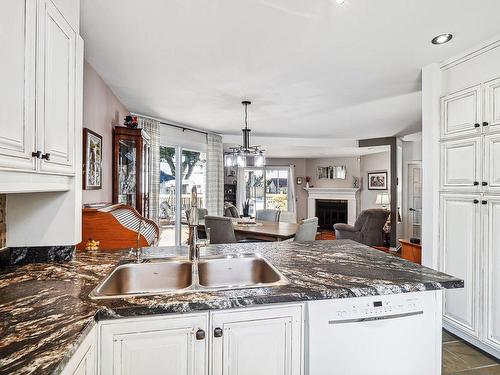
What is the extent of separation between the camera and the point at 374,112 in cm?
424

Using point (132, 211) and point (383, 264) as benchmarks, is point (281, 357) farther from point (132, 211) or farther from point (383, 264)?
point (132, 211)

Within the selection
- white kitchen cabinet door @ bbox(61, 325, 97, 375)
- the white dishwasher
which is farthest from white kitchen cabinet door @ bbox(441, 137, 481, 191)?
white kitchen cabinet door @ bbox(61, 325, 97, 375)

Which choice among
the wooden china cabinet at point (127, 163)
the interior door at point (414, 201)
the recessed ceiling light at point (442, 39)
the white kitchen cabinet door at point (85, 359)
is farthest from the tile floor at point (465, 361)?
the interior door at point (414, 201)

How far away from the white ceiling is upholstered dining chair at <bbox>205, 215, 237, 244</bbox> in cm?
154

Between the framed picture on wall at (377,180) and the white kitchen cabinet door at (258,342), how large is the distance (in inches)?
291

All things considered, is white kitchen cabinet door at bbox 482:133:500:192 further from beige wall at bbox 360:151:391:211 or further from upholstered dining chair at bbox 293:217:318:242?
beige wall at bbox 360:151:391:211

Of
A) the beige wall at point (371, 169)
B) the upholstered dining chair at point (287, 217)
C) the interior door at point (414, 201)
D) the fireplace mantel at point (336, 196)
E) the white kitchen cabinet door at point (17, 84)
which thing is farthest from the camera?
the fireplace mantel at point (336, 196)

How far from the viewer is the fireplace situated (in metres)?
8.88

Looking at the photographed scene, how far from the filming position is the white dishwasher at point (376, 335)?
1.18 metres

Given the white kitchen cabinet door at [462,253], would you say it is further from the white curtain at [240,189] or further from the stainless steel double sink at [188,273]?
the white curtain at [240,189]

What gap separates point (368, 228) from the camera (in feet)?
19.1

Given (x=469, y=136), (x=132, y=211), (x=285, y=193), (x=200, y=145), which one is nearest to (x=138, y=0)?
(x=132, y=211)

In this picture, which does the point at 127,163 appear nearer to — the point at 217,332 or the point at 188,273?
the point at 188,273

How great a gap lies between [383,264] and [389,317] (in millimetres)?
393
